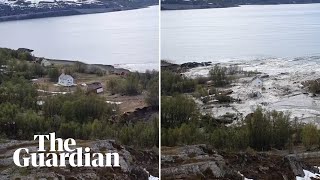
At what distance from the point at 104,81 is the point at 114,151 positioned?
463mm

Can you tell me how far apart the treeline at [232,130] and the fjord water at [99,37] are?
0.35 meters

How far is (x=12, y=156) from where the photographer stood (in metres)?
3.15

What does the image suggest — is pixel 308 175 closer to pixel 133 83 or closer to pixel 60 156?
pixel 133 83

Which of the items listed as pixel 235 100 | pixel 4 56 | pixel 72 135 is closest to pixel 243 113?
pixel 235 100

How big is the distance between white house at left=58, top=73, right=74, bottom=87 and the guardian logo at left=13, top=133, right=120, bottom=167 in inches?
13.0

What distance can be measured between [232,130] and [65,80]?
115 centimetres

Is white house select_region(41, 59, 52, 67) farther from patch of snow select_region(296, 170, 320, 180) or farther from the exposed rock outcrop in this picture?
patch of snow select_region(296, 170, 320, 180)

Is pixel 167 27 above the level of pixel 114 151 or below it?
above

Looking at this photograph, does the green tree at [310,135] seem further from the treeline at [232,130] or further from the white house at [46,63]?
the white house at [46,63]

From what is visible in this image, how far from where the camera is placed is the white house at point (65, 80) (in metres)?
3.20

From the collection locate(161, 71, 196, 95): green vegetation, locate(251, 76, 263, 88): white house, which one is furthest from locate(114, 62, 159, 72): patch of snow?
locate(251, 76, 263, 88): white house

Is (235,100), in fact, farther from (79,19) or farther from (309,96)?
(79,19)

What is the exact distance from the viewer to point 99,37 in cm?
321

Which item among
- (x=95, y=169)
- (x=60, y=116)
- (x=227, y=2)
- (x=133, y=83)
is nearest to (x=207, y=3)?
(x=227, y=2)
